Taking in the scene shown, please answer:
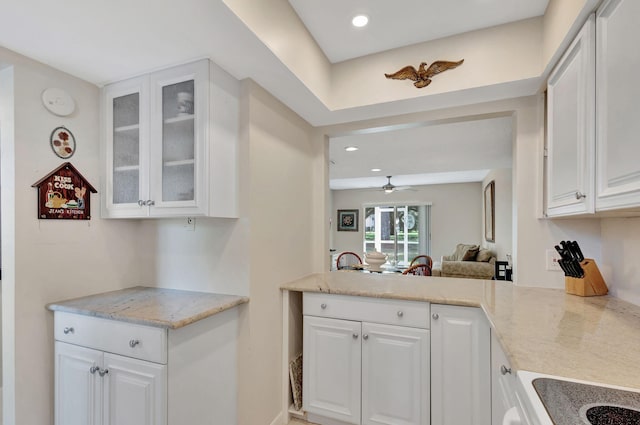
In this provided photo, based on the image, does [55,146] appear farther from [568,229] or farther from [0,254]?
[568,229]

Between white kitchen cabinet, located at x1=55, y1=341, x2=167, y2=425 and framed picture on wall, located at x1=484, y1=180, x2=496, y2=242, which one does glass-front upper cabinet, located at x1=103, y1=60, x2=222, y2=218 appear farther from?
framed picture on wall, located at x1=484, y1=180, x2=496, y2=242

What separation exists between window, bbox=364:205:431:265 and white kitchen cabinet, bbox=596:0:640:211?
22.7ft

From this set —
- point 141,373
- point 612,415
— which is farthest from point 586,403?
point 141,373

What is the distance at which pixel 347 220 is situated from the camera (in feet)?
28.8

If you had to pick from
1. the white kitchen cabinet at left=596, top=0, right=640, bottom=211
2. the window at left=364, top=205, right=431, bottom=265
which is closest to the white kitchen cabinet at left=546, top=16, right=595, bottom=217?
the white kitchen cabinet at left=596, top=0, right=640, bottom=211

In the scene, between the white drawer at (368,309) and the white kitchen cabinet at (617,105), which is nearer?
the white kitchen cabinet at (617,105)

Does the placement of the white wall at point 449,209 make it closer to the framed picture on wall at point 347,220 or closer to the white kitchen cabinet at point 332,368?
the framed picture on wall at point 347,220

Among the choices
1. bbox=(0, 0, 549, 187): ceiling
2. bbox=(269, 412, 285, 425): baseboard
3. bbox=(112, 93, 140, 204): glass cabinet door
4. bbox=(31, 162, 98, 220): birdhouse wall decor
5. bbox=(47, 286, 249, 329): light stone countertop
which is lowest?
bbox=(269, 412, 285, 425): baseboard

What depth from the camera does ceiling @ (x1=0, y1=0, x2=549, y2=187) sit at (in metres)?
1.24

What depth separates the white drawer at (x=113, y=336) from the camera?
4.42 ft

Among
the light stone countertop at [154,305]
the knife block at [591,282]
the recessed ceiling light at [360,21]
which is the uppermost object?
the recessed ceiling light at [360,21]

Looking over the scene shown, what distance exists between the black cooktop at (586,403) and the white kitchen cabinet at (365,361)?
101cm

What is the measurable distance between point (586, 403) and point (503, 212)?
5.12 m

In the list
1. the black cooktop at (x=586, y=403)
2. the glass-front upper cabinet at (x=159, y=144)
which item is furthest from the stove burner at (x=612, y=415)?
the glass-front upper cabinet at (x=159, y=144)
